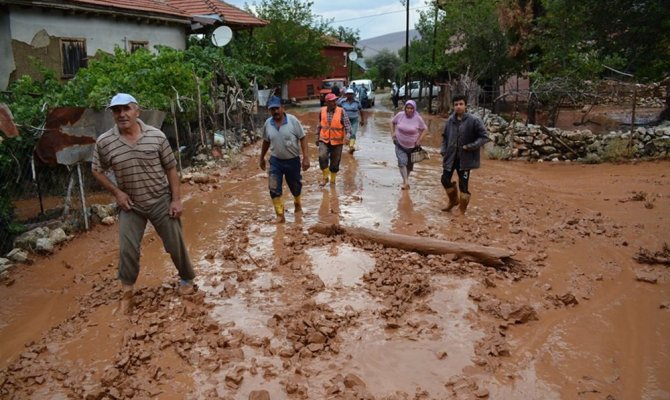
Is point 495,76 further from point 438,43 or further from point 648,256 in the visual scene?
point 648,256

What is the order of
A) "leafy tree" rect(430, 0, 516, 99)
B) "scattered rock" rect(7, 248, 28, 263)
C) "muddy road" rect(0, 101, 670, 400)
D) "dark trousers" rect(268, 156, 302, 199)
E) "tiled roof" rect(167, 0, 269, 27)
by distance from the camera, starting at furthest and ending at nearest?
"leafy tree" rect(430, 0, 516, 99), "tiled roof" rect(167, 0, 269, 27), "dark trousers" rect(268, 156, 302, 199), "scattered rock" rect(7, 248, 28, 263), "muddy road" rect(0, 101, 670, 400)

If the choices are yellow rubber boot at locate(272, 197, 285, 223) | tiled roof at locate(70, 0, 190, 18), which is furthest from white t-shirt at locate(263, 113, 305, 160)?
tiled roof at locate(70, 0, 190, 18)

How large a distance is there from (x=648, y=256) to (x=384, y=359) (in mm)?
3483

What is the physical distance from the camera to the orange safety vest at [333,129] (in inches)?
333

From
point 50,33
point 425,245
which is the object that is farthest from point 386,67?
point 425,245

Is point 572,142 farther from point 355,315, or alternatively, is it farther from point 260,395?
point 260,395

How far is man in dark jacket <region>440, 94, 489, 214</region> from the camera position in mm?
6516

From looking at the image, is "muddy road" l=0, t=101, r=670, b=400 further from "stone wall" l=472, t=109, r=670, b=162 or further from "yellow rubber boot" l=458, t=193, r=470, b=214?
"stone wall" l=472, t=109, r=670, b=162

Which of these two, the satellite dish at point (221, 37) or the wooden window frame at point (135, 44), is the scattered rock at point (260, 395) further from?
the wooden window frame at point (135, 44)

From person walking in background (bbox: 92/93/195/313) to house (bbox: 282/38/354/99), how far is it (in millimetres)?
30581

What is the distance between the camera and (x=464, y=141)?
6656mm

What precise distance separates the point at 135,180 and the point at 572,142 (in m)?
10.7

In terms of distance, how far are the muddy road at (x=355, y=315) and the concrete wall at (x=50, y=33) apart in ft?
29.6

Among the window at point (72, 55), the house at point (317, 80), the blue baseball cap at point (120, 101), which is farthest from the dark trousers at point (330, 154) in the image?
the house at point (317, 80)
